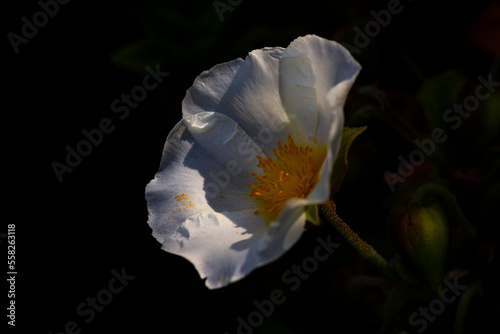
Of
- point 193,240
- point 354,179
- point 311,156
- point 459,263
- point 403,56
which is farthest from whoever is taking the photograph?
point 403,56

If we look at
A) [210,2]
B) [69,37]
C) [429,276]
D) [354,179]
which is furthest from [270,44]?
[429,276]

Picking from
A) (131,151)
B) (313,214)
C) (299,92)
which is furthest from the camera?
(131,151)

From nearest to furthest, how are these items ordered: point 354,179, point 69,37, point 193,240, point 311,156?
point 193,240, point 311,156, point 354,179, point 69,37

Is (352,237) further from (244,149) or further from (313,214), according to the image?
(244,149)

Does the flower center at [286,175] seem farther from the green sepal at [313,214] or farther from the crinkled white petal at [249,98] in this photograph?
the green sepal at [313,214]

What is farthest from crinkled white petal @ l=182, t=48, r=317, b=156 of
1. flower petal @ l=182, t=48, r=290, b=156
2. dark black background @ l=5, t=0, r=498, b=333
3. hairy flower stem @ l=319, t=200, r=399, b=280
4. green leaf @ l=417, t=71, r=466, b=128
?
green leaf @ l=417, t=71, r=466, b=128

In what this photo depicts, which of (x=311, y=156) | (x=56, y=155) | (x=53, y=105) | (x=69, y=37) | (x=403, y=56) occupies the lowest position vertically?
(x=403, y=56)

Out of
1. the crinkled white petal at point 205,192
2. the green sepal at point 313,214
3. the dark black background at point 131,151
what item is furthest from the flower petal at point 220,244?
the dark black background at point 131,151

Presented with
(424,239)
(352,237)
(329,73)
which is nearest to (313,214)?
(352,237)

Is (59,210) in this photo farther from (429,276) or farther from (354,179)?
(429,276)
